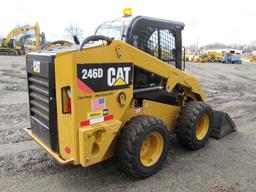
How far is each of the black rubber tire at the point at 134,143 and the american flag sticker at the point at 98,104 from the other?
447 millimetres

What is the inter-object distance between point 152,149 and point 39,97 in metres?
1.73

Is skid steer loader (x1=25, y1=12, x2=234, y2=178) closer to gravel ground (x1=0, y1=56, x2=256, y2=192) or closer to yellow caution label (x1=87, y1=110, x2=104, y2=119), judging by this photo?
yellow caution label (x1=87, y1=110, x2=104, y2=119)

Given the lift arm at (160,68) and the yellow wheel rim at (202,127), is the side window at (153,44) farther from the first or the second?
the yellow wheel rim at (202,127)

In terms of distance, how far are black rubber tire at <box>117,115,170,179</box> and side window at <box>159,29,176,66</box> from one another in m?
1.29

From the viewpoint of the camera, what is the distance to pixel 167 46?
14.5 ft

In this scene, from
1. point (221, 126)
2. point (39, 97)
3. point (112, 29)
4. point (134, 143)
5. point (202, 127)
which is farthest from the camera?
point (221, 126)

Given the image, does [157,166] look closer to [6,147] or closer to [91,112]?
[91,112]

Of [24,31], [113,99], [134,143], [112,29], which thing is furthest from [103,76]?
[24,31]

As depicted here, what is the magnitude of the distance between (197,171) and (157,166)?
609mm

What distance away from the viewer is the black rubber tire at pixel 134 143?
3340 mm

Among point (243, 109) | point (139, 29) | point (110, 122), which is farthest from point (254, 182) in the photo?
point (243, 109)

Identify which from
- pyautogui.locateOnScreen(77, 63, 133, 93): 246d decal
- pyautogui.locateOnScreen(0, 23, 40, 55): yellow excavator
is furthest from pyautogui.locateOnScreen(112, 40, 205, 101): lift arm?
pyautogui.locateOnScreen(0, 23, 40, 55): yellow excavator

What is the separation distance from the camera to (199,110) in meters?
4.43

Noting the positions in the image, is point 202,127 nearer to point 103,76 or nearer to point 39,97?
point 103,76
